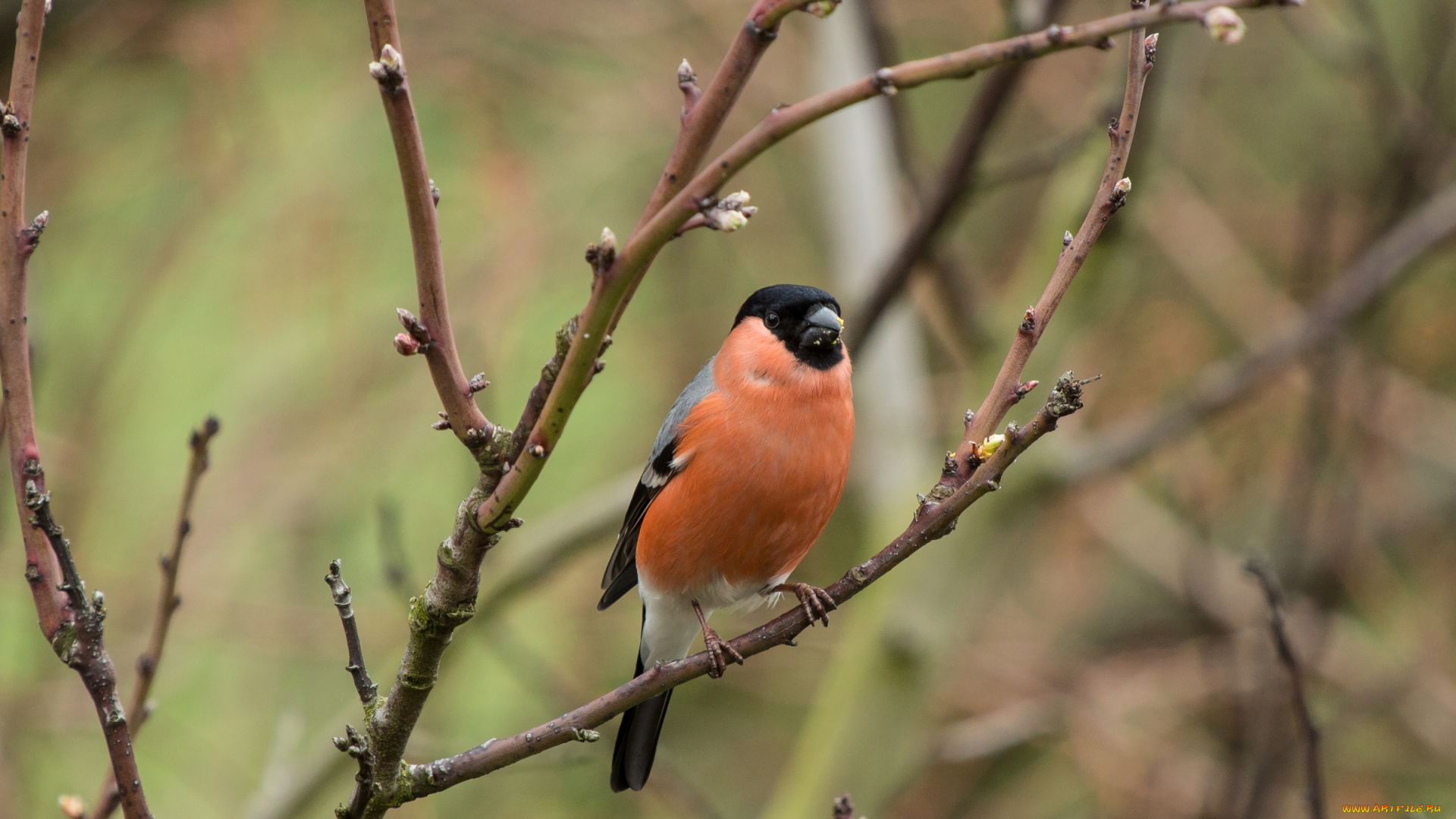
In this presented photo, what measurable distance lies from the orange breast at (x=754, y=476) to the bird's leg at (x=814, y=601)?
4.9 inches

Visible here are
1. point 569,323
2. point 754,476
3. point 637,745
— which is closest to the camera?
point 569,323

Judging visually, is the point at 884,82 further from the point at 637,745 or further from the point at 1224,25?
the point at 637,745

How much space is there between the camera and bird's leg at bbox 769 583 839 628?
231 cm

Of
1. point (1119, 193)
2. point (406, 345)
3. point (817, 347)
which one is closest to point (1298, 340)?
point (817, 347)

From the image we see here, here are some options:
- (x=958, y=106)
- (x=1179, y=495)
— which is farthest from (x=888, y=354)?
(x=958, y=106)

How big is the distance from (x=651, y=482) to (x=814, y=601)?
3.10 ft

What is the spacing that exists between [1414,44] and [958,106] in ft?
8.45

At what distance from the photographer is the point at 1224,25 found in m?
1.16

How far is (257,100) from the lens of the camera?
583 centimetres

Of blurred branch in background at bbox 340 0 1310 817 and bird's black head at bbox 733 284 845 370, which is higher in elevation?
bird's black head at bbox 733 284 845 370

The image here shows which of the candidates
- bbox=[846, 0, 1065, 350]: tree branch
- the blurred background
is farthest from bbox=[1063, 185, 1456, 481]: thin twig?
bbox=[846, 0, 1065, 350]: tree branch

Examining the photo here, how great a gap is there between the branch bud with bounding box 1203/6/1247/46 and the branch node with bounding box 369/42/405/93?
0.90 metres

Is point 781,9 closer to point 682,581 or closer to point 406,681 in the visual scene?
point 406,681

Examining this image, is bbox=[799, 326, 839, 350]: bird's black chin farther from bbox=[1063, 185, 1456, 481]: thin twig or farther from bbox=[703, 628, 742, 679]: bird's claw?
bbox=[1063, 185, 1456, 481]: thin twig
